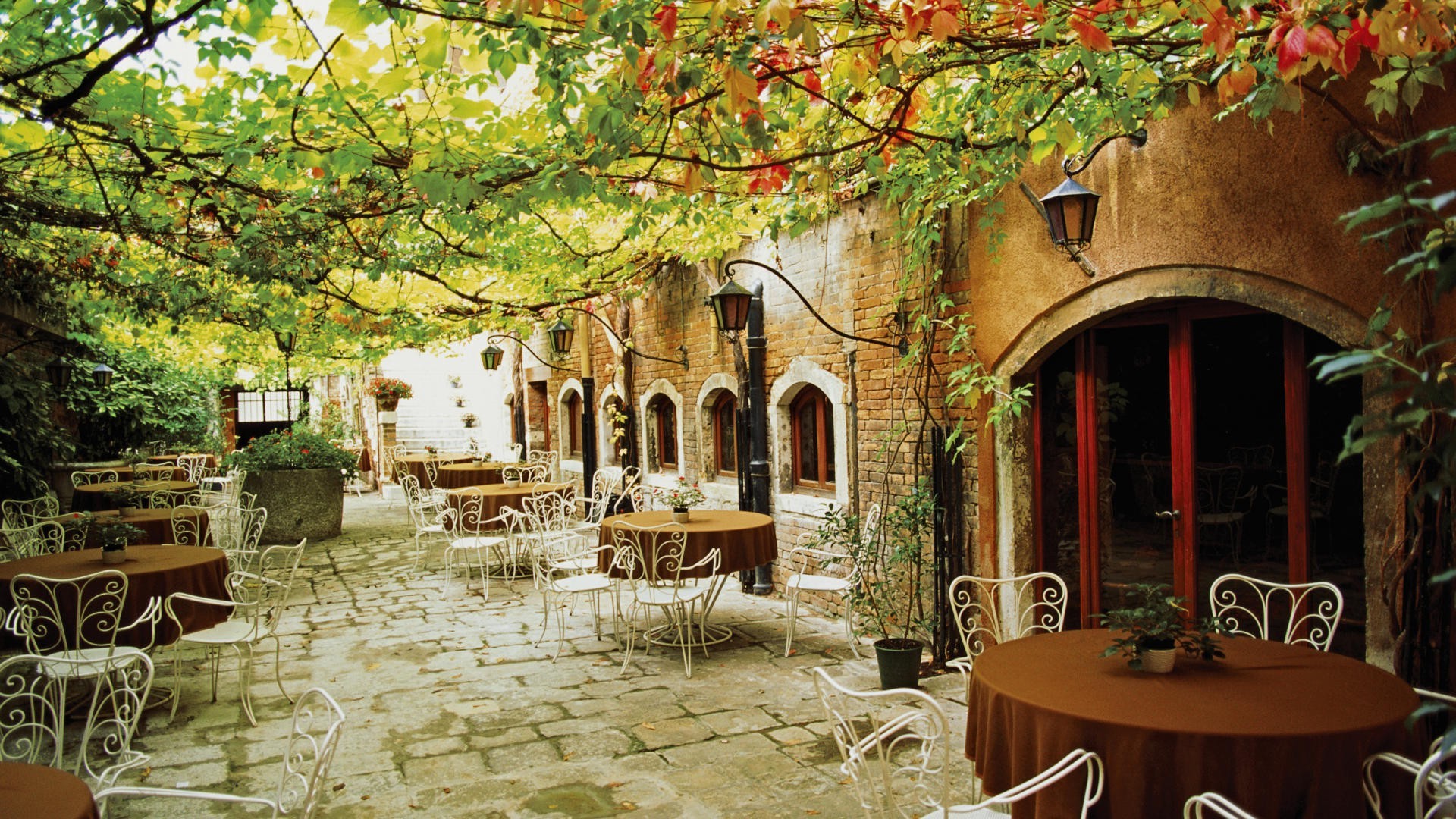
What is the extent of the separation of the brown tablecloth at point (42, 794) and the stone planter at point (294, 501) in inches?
374

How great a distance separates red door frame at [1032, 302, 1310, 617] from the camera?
392 centimetres

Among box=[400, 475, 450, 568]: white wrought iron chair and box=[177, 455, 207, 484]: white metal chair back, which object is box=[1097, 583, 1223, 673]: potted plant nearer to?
box=[400, 475, 450, 568]: white wrought iron chair

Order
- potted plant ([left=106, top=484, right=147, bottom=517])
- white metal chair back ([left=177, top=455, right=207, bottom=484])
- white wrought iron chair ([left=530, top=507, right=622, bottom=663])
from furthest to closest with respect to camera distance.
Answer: white metal chair back ([left=177, top=455, right=207, bottom=484]), potted plant ([left=106, top=484, right=147, bottom=517]), white wrought iron chair ([left=530, top=507, right=622, bottom=663])

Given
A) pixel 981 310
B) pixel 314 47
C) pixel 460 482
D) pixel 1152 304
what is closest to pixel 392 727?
pixel 314 47

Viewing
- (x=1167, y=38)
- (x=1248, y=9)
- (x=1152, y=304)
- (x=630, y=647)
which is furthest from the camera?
(x=630, y=647)

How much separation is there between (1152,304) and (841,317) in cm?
261

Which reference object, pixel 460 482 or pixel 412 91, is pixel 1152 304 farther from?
pixel 460 482

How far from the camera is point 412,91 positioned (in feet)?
16.3

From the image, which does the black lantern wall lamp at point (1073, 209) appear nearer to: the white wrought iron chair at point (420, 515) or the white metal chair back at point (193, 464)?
the white wrought iron chair at point (420, 515)

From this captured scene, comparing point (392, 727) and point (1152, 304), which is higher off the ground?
point (1152, 304)

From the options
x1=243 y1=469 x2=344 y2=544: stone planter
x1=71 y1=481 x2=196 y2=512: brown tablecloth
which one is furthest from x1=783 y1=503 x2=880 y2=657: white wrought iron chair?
x1=243 y1=469 x2=344 y2=544: stone planter

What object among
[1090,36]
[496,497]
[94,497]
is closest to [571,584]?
[496,497]

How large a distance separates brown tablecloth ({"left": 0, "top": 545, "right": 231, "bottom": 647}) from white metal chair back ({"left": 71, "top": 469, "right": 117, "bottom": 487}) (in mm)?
5356

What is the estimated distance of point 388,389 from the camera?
55.9 ft
